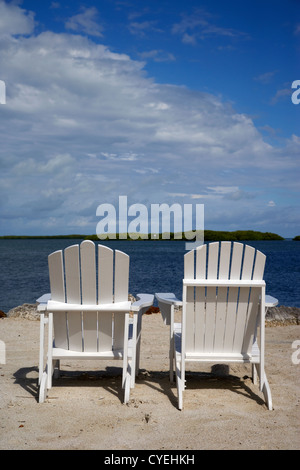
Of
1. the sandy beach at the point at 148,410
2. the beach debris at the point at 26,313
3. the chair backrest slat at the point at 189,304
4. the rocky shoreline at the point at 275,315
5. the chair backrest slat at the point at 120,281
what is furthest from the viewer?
the beach debris at the point at 26,313

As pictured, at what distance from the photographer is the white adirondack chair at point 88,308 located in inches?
148

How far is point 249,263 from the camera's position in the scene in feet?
12.3

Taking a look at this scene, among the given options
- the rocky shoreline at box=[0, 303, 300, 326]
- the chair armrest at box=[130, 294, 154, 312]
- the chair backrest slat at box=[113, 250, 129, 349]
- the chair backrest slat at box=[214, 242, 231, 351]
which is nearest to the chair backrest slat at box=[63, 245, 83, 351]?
the chair backrest slat at box=[113, 250, 129, 349]

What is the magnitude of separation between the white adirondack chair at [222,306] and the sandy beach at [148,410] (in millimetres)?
250

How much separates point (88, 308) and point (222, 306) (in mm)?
1158

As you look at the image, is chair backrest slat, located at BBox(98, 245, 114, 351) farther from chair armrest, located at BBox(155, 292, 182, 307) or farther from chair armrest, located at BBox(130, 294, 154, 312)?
chair armrest, located at BBox(155, 292, 182, 307)

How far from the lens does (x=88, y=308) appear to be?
377 centimetres

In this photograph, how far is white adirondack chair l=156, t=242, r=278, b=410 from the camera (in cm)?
370

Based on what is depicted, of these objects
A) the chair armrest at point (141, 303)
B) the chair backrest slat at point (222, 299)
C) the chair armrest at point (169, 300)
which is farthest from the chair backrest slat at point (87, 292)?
the chair backrest slat at point (222, 299)

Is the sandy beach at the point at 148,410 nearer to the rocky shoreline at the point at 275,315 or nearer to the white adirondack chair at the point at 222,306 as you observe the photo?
the white adirondack chair at the point at 222,306

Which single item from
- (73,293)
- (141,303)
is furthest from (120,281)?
(73,293)

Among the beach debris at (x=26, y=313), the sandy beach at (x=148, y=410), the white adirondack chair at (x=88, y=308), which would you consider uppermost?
the white adirondack chair at (x=88, y=308)
